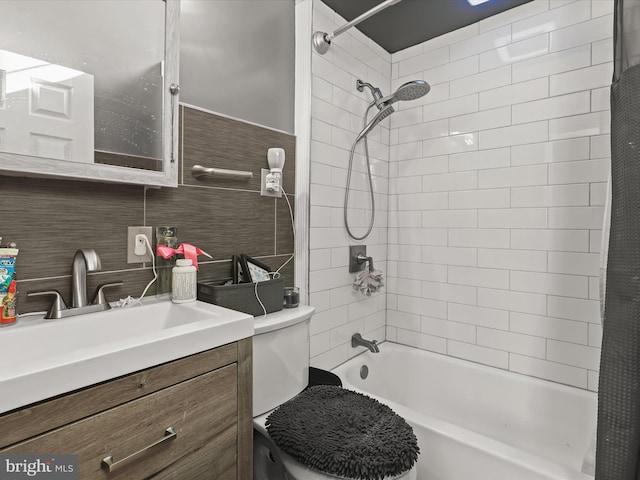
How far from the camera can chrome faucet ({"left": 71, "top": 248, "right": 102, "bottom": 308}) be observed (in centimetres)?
97

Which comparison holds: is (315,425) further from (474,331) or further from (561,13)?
(561,13)

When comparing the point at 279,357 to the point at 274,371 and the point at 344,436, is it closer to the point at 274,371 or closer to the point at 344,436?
the point at 274,371

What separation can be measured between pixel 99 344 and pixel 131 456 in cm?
33

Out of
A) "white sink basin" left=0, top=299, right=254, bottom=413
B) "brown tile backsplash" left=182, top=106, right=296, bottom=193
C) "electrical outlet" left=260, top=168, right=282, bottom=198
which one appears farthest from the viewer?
"electrical outlet" left=260, top=168, right=282, bottom=198

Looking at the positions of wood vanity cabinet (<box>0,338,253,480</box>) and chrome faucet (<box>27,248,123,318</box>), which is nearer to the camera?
wood vanity cabinet (<box>0,338,253,480</box>)

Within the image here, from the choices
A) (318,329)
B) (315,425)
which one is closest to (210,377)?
(315,425)

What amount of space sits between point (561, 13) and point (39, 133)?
2184mm

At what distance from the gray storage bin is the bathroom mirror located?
394 mm

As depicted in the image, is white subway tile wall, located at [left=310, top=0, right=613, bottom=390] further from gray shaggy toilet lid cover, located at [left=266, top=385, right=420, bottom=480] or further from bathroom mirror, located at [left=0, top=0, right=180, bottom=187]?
bathroom mirror, located at [left=0, top=0, right=180, bottom=187]

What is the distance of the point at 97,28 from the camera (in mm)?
1041

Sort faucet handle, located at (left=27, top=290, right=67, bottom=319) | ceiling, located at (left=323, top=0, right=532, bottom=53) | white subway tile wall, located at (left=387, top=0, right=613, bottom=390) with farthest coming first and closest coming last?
ceiling, located at (left=323, top=0, right=532, bottom=53) < white subway tile wall, located at (left=387, top=0, right=613, bottom=390) < faucet handle, located at (left=27, top=290, right=67, bottom=319)

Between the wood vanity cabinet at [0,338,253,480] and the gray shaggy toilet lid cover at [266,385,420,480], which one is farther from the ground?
the wood vanity cabinet at [0,338,253,480]

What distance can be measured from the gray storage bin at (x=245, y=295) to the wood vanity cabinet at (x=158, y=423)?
0.27 metres

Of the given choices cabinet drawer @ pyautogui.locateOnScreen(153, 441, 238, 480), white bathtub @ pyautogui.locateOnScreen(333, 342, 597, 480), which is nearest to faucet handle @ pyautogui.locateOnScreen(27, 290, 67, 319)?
cabinet drawer @ pyautogui.locateOnScreen(153, 441, 238, 480)
